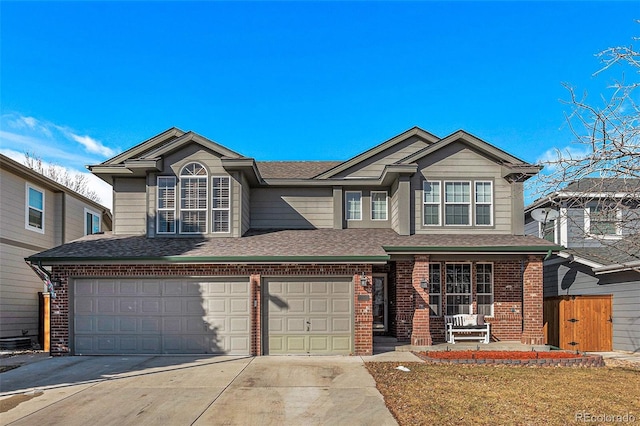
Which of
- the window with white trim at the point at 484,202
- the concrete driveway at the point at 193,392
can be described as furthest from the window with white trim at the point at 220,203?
the window with white trim at the point at 484,202

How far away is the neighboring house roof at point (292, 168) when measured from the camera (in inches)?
702

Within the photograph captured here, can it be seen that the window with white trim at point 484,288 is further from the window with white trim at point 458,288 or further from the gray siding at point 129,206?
the gray siding at point 129,206

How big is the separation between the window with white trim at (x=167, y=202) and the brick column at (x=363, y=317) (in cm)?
607

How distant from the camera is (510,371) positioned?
10758 mm

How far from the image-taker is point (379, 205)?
16.9m

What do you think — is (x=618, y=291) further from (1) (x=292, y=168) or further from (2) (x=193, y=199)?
(2) (x=193, y=199)

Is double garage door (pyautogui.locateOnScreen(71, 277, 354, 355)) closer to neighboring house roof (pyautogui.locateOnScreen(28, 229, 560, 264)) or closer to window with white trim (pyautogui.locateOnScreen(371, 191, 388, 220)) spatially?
neighboring house roof (pyautogui.locateOnScreen(28, 229, 560, 264))

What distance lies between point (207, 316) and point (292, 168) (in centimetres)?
755

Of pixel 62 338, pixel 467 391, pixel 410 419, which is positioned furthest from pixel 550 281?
pixel 62 338

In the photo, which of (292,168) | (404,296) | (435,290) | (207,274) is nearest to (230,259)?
(207,274)

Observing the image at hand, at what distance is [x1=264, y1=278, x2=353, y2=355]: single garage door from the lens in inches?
523

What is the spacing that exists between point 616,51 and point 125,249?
1255 centimetres

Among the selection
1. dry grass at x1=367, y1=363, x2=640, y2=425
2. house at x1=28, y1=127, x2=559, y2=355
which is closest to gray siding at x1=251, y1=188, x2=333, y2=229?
house at x1=28, y1=127, x2=559, y2=355

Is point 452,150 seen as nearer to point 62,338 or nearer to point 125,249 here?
point 125,249
